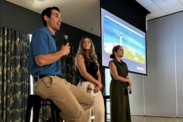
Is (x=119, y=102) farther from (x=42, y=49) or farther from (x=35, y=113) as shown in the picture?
(x=42, y=49)

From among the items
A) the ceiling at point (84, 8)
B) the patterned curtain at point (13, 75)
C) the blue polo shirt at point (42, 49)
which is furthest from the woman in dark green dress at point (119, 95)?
the patterned curtain at point (13, 75)

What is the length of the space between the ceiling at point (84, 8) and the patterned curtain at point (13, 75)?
0.65 meters

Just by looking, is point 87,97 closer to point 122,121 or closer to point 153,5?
point 122,121

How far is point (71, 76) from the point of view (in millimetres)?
4785

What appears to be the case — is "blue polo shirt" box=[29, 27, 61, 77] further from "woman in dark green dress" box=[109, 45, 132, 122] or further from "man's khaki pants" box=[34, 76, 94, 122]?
"woman in dark green dress" box=[109, 45, 132, 122]

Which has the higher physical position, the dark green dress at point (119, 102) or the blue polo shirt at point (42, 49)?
the blue polo shirt at point (42, 49)

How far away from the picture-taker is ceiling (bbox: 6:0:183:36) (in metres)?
3.72

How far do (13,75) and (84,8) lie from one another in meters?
1.90

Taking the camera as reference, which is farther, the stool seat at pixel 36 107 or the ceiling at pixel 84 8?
the ceiling at pixel 84 8

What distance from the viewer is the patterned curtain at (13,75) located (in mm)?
3322

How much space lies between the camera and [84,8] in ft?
13.1

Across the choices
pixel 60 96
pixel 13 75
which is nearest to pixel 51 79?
pixel 60 96

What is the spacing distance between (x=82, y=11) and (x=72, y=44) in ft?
3.40

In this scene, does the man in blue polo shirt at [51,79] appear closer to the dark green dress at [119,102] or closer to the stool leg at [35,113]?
the stool leg at [35,113]
